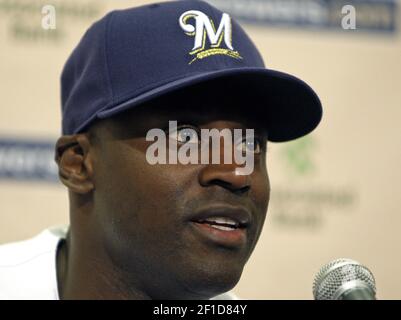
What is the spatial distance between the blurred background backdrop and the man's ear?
1499 millimetres

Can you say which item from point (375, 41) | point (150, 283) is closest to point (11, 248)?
point (150, 283)

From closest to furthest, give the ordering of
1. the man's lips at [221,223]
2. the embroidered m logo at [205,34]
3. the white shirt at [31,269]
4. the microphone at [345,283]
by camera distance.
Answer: the microphone at [345,283]
the man's lips at [221,223]
the embroidered m logo at [205,34]
the white shirt at [31,269]

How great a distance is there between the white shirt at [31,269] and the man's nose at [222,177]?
1.46 ft

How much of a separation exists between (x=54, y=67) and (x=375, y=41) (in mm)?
1286

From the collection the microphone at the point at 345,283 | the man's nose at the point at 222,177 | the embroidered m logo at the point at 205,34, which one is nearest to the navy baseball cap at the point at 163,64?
the embroidered m logo at the point at 205,34

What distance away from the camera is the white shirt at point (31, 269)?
5.45 ft

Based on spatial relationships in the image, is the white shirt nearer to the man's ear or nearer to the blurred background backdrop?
the man's ear

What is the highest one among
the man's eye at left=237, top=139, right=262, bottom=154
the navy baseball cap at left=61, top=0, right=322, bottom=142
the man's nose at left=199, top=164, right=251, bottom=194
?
the navy baseball cap at left=61, top=0, right=322, bottom=142

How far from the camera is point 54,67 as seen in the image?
3115 mm

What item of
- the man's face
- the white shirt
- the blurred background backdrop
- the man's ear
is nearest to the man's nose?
the man's face

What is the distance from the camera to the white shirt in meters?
1.66

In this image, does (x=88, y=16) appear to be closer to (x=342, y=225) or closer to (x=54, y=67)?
(x=54, y=67)

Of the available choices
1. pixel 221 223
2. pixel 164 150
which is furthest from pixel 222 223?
pixel 164 150

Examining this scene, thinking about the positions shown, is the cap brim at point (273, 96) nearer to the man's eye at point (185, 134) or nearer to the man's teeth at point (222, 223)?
the man's eye at point (185, 134)
